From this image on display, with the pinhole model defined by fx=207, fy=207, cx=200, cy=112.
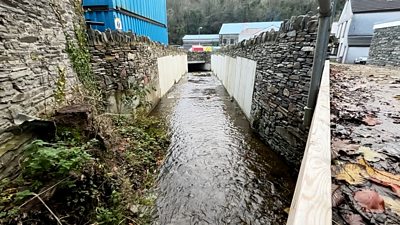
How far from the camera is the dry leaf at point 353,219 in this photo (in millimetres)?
921

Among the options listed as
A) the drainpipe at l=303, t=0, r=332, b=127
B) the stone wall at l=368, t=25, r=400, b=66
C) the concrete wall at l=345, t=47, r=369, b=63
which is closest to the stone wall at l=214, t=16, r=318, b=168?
the drainpipe at l=303, t=0, r=332, b=127

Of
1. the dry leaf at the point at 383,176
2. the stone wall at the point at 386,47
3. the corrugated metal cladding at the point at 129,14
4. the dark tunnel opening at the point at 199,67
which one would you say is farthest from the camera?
the dark tunnel opening at the point at 199,67

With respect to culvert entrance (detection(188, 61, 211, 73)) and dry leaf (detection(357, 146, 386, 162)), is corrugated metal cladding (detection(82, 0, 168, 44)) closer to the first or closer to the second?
dry leaf (detection(357, 146, 386, 162))

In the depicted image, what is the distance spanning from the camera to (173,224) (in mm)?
2889

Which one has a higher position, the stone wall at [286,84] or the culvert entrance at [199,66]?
the stone wall at [286,84]

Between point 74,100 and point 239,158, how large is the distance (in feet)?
11.2

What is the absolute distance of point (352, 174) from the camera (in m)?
1.24

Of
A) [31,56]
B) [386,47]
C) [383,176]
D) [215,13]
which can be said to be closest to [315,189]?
A: [383,176]

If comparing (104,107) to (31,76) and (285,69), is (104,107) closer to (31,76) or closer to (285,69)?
(31,76)

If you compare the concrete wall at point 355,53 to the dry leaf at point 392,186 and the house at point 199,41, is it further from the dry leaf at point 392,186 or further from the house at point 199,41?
the house at point 199,41

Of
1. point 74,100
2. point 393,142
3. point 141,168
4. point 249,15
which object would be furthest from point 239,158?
point 249,15

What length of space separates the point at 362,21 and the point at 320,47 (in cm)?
2124

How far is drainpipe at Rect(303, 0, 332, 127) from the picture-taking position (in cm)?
263

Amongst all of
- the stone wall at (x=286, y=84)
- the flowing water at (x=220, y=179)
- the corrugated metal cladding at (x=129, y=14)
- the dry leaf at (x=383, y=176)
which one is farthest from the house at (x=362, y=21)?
the dry leaf at (x=383, y=176)
